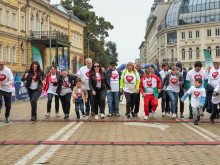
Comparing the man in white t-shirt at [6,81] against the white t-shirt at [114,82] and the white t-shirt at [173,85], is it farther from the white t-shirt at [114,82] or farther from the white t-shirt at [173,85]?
Answer: the white t-shirt at [173,85]

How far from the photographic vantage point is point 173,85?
511 inches

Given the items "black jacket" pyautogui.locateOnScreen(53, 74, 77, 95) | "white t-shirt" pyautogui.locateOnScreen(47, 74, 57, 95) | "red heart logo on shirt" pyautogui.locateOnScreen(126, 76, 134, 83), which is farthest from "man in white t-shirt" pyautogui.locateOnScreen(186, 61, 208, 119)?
"white t-shirt" pyautogui.locateOnScreen(47, 74, 57, 95)

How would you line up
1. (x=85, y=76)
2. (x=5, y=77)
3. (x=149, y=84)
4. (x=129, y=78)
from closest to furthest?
(x=5, y=77), (x=149, y=84), (x=129, y=78), (x=85, y=76)

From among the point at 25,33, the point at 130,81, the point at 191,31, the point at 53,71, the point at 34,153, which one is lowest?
the point at 34,153

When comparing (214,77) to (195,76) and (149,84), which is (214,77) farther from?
(149,84)

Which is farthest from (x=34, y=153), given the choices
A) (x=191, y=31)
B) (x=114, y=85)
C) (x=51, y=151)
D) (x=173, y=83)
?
(x=191, y=31)

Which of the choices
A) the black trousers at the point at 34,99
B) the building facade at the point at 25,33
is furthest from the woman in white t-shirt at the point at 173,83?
the building facade at the point at 25,33

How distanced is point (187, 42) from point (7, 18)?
5180 cm

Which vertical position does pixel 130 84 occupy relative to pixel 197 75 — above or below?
below

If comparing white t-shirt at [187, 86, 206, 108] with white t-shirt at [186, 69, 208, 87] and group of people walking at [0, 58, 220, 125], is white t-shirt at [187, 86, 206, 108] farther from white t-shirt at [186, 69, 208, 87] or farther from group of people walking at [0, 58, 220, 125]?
white t-shirt at [186, 69, 208, 87]

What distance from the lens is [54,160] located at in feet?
21.2

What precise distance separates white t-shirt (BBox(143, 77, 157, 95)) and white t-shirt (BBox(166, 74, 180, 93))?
63cm

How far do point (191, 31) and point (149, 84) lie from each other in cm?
7559

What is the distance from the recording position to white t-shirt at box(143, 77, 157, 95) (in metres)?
12.6
